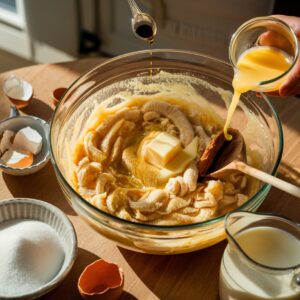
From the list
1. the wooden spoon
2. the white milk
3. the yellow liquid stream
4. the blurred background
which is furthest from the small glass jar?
the blurred background

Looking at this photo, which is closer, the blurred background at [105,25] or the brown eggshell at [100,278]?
the brown eggshell at [100,278]

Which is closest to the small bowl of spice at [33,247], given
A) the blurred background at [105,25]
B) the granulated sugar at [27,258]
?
the granulated sugar at [27,258]

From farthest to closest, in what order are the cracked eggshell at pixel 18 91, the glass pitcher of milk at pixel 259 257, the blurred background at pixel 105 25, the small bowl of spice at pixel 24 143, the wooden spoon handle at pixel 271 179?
1. the blurred background at pixel 105 25
2. the cracked eggshell at pixel 18 91
3. the small bowl of spice at pixel 24 143
4. the wooden spoon handle at pixel 271 179
5. the glass pitcher of milk at pixel 259 257

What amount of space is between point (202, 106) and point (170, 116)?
0.11 m

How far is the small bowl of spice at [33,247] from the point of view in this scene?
112 cm

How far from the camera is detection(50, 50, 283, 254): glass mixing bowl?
113cm

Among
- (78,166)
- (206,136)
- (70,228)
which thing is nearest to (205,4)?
(206,136)

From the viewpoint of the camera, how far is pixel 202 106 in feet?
5.01

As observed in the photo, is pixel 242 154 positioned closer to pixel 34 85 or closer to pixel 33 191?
pixel 33 191

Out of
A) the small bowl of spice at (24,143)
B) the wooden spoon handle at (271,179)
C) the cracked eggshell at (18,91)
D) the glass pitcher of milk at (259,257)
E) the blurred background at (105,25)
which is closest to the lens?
the glass pitcher of milk at (259,257)

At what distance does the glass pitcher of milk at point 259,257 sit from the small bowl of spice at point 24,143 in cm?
53

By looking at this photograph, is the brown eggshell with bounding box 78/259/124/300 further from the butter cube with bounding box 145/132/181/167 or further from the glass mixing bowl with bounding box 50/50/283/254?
the butter cube with bounding box 145/132/181/167

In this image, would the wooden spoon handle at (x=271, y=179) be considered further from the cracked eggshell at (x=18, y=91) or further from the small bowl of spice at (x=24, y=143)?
the cracked eggshell at (x=18, y=91)

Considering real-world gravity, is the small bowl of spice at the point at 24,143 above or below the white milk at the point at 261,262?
below
